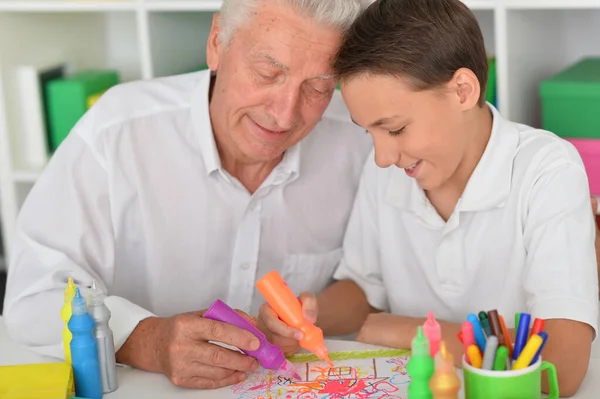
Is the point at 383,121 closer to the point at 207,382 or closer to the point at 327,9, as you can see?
the point at 327,9

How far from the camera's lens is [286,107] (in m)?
1.59

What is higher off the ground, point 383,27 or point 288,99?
point 383,27

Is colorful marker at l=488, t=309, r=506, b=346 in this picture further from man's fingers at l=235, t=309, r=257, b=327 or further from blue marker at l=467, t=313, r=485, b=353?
man's fingers at l=235, t=309, r=257, b=327

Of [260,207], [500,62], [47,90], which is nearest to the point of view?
[260,207]

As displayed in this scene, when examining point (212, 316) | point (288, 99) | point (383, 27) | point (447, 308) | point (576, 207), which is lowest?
point (447, 308)

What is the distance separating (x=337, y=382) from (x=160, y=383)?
272 millimetres

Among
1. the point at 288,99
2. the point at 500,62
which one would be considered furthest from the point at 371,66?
the point at 500,62

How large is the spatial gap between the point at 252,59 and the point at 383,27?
24 centimetres

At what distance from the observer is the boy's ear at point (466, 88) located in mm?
1468

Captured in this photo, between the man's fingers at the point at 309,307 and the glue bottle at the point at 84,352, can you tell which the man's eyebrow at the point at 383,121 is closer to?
the man's fingers at the point at 309,307

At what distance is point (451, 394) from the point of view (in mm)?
1103

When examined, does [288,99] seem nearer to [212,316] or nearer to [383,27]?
[383,27]

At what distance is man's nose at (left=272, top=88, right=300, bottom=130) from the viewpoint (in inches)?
62.2

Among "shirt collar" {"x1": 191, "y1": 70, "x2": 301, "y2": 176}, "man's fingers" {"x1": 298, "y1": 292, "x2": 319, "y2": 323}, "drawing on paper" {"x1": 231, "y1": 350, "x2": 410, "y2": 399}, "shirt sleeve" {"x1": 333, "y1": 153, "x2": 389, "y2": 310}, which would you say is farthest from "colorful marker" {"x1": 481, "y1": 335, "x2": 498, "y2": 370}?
"shirt collar" {"x1": 191, "y1": 70, "x2": 301, "y2": 176}
